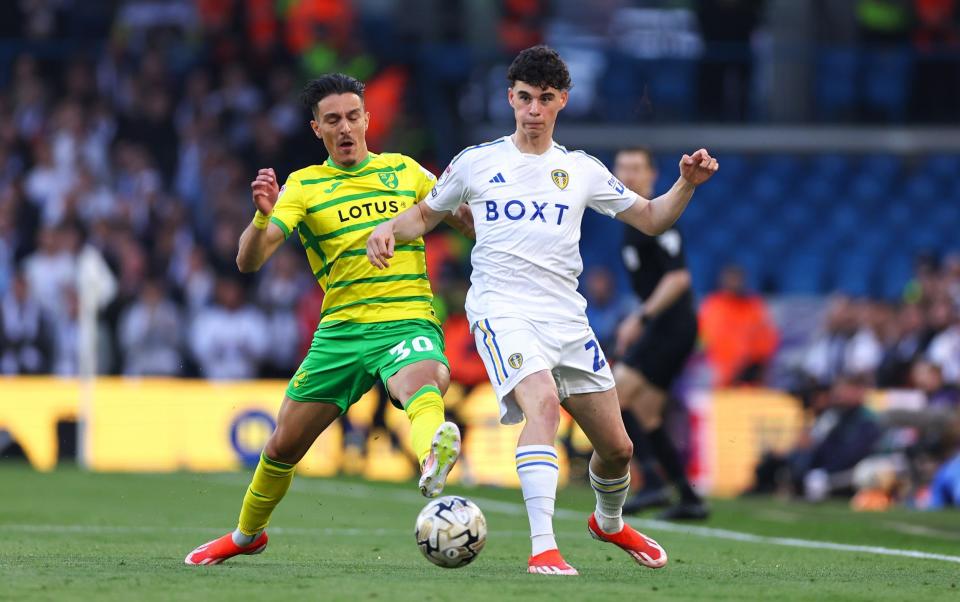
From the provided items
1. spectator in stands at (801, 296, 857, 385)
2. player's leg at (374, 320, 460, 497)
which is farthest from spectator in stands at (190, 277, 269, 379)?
→ player's leg at (374, 320, 460, 497)

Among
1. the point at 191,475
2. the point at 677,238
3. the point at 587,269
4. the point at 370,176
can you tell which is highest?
the point at 370,176

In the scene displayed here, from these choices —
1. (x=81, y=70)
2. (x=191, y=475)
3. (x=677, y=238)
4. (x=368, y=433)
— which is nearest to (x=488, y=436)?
(x=368, y=433)

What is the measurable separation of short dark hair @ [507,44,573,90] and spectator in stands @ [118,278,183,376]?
11.8m

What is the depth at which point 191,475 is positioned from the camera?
16484mm

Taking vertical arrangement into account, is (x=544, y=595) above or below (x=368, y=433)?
above

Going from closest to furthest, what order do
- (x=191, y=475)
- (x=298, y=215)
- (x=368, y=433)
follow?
1. (x=298, y=215)
2. (x=191, y=475)
3. (x=368, y=433)

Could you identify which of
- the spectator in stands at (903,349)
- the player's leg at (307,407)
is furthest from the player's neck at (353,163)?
the spectator in stands at (903,349)

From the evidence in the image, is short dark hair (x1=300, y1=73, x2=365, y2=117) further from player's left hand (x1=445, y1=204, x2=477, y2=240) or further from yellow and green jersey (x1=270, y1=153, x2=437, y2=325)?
player's left hand (x1=445, y1=204, x2=477, y2=240)

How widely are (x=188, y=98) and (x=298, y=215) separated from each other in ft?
47.1

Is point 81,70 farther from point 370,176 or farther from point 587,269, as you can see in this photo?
point 370,176

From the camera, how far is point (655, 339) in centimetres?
1155

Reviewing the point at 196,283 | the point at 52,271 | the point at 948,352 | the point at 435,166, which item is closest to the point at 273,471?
the point at 948,352

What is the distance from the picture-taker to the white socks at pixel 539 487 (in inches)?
279

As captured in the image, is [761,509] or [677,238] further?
[761,509]
